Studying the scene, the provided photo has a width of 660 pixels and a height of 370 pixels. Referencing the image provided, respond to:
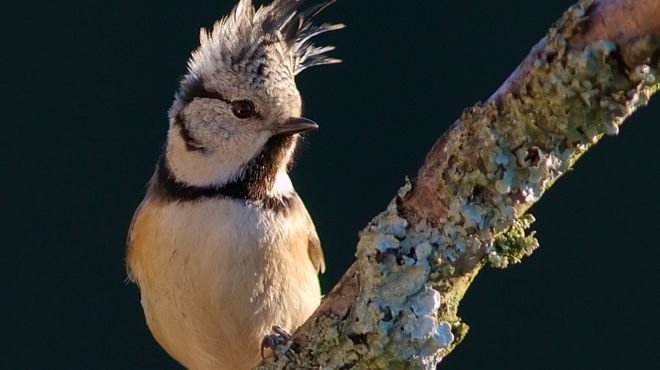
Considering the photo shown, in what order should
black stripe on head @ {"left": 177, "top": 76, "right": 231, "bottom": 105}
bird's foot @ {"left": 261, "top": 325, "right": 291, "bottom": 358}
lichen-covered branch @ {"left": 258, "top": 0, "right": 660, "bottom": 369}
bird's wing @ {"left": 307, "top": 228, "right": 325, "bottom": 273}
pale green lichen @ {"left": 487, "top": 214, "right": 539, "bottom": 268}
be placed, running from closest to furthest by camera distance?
1. lichen-covered branch @ {"left": 258, "top": 0, "right": 660, "bottom": 369}
2. pale green lichen @ {"left": 487, "top": 214, "right": 539, "bottom": 268}
3. bird's foot @ {"left": 261, "top": 325, "right": 291, "bottom": 358}
4. black stripe on head @ {"left": 177, "top": 76, "right": 231, "bottom": 105}
5. bird's wing @ {"left": 307, "top": 228, "right": 325, "bottom": 273}

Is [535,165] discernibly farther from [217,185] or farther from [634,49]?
[217,185]

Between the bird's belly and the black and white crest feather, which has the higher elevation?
the black and white crest feather

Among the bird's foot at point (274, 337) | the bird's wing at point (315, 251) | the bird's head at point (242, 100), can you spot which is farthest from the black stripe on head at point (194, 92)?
the bird's foot at point (274, 337)

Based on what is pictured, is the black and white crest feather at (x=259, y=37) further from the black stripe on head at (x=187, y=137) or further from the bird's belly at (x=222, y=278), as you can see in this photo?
the bird's belly at (x=222, y=278)

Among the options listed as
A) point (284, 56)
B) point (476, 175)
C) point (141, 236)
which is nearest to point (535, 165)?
point (476, 175)

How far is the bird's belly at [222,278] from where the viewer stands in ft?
8.13

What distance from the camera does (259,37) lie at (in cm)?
257

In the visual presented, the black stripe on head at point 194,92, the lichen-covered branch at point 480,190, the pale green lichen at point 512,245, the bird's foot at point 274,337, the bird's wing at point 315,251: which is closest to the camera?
the lichen-covered branch at point 480,190

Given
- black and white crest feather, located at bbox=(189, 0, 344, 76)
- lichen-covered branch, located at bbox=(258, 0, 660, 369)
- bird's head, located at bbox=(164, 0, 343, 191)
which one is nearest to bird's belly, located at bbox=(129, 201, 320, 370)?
bird's head, located at bbox=(164, 0, 343, 191)

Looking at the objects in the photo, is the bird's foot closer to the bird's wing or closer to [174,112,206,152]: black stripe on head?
the bird's wing

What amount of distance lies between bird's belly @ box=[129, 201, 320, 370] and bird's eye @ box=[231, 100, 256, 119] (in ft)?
0.73

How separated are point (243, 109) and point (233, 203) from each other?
0.77ft

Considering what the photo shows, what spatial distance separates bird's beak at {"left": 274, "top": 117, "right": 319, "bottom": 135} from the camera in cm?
248

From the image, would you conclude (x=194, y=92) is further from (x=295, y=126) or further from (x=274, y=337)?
(x=274, y=337)
